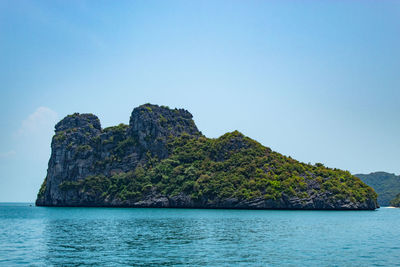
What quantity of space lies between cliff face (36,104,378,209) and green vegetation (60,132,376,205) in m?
0.32

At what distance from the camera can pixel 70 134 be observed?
650 feet

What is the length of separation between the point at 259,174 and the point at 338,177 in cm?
3279

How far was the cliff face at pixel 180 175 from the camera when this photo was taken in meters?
144

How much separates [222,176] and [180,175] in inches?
783

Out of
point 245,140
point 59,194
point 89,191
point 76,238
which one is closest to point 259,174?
point 245,140

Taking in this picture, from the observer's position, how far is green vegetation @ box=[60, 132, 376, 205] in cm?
14525

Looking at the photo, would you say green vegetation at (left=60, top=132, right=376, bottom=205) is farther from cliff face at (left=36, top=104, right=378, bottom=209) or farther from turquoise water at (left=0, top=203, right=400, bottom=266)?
turquoise water at (left=0, top=203, right=400, bottom=266)

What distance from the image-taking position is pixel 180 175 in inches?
6580

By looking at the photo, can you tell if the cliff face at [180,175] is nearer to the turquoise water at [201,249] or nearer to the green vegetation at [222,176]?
the green vegetation at [222,176]

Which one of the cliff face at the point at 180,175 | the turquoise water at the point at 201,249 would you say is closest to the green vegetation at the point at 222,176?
the cliff face at the point at 180,175

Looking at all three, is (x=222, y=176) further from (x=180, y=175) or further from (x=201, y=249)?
(x=201, y=249)

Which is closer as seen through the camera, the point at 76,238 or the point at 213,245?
the point at 213,245

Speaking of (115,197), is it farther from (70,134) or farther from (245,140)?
(245,140)

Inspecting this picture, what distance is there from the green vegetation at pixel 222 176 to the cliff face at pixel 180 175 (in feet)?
1.06
